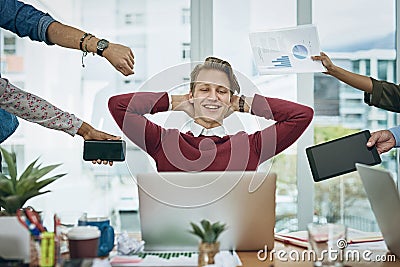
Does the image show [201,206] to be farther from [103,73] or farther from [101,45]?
[103,73]

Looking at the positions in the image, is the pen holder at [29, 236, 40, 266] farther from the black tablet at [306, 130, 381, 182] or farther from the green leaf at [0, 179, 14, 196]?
the black tablet at [306, 130, 381, 182]

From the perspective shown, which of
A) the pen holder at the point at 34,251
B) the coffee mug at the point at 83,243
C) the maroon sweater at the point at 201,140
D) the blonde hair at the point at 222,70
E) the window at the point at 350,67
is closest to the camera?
the pen holder at the point at 34,251

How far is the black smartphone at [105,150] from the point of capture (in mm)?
1859

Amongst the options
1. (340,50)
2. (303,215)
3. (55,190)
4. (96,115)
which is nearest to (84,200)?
(55,190)

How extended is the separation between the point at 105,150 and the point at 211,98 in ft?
1.98

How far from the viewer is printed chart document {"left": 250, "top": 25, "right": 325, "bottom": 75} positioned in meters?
2.37

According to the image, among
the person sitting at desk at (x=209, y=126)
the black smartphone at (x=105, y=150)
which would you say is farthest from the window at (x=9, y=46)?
the black smartphone at (x=105, y=150)

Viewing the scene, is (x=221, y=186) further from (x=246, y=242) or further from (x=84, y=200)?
(x=84, y=200)

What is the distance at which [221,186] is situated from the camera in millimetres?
1657

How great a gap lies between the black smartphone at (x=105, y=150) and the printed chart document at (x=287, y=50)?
80cm

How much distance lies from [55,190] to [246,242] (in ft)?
6.67

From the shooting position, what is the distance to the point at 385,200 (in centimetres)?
160

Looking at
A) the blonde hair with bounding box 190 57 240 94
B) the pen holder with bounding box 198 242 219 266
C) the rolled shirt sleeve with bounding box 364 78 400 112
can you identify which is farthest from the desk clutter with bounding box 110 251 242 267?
the rolled shirt sleeve with bounding box 364 78 400 112

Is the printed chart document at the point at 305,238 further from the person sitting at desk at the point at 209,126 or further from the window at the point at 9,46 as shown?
the window at the point at 9,46
